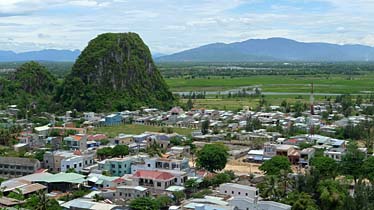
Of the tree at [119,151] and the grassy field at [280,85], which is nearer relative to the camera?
the tree at [119,151]

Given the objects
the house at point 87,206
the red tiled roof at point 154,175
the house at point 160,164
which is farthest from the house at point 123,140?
the house at point 87,206

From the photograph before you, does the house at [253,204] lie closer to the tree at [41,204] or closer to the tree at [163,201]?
the tree at [163,201]

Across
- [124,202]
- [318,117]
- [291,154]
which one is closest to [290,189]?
[124,202]

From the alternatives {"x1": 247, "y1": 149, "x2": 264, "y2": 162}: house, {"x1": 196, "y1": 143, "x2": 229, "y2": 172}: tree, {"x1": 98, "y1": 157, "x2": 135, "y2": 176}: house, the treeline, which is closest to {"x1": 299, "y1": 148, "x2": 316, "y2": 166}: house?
{"x1": 247, "y1": 149, "x2": 264, "y2": 162}: house

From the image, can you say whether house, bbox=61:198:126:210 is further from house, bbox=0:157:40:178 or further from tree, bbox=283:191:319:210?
house, bbox=0:157:40:178

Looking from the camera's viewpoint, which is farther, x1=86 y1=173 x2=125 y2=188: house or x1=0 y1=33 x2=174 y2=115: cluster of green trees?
x1=0 y1=33 x2=174 y2=115: cluster of green trees

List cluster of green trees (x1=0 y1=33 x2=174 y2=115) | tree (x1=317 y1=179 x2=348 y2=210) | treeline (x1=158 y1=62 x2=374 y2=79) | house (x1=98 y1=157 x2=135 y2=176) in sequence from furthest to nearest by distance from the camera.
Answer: treeline (x1=158 y1=62 x2=374 y2=79) < cluster of green trees (x1=0 y1=33 x2=174 y2=115) < house (x1=98 y1=157 x2=135 y2=176) < tree (x1=317 y1=179 x2=348 y2=210)
